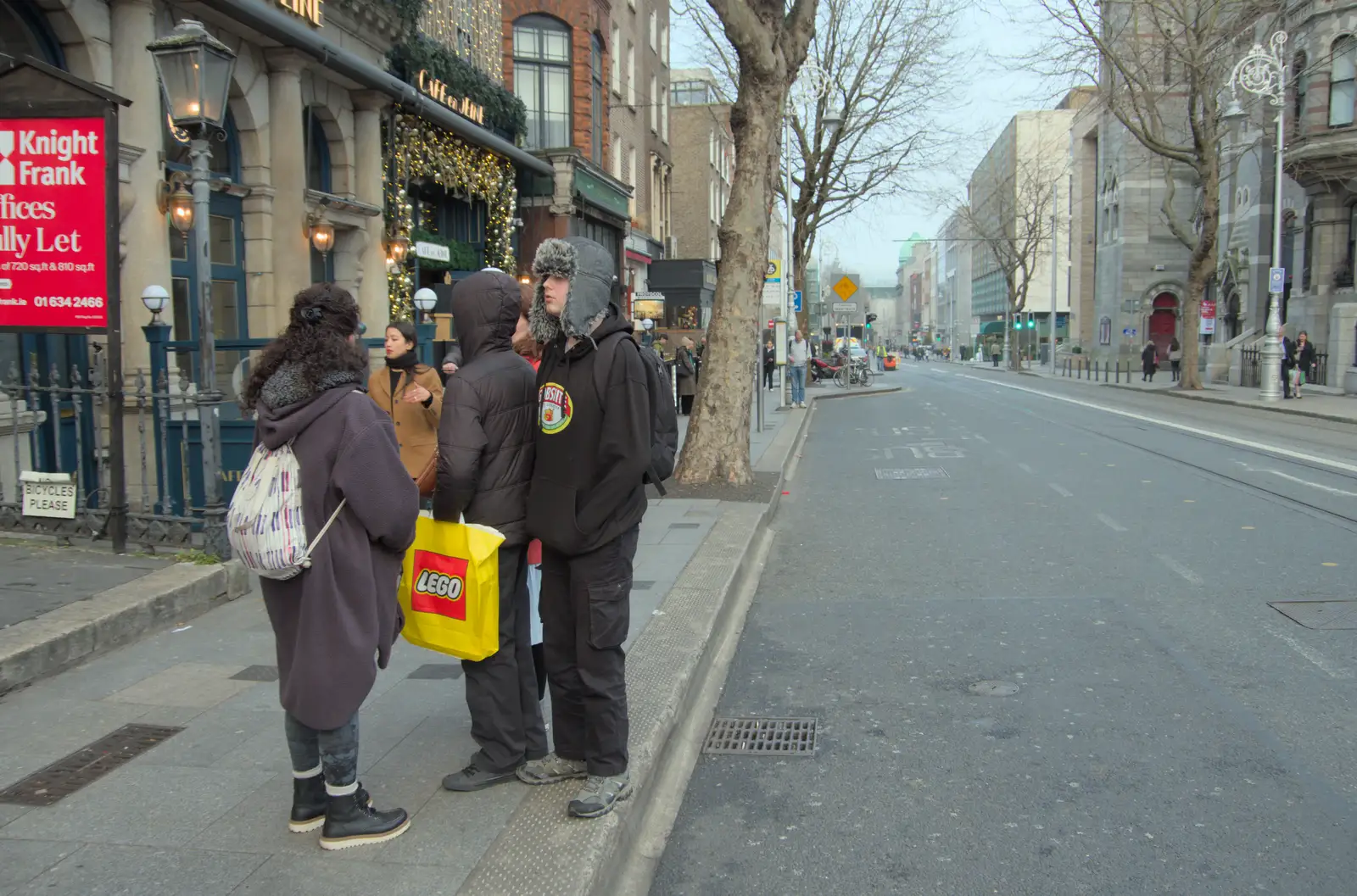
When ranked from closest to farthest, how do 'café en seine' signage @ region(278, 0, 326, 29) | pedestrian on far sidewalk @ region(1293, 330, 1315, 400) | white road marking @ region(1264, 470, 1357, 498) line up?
white road marking @ region(1264, 470, 1357, 498) → 'café en seine' signage @ region(278, 0, 326, 29) → pedestrian on far sidewalk @ region(1293, 330, 1315, 400)

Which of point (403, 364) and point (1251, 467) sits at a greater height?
point (403, 364)

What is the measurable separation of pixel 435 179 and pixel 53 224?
1116 cm

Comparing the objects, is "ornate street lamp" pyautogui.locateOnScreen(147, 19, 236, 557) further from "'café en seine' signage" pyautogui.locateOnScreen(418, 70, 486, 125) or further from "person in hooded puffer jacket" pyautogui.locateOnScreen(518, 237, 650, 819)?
"'café en seine' signage" pyautogui.locateOnScreen(418, 70, 486, 125)

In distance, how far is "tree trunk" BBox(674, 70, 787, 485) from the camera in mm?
11594

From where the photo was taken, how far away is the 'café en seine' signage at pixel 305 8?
40.0 feet

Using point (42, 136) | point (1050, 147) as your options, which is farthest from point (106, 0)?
point (1050, 147)

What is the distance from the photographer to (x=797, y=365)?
1037 inches

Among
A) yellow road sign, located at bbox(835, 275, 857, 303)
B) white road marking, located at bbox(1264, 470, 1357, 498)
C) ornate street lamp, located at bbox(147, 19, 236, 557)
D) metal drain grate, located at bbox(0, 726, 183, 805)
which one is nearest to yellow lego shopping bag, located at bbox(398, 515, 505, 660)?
metal drain grate, located at bbox(0, 726, 183, 805)

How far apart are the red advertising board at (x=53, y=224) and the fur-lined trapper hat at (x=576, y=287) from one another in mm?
4351

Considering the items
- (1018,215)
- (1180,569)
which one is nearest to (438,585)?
(1180,569)

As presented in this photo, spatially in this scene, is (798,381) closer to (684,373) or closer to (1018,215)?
(684,373)

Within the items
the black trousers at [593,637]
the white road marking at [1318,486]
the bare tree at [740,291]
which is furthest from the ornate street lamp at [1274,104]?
the black trousers at [593,637]

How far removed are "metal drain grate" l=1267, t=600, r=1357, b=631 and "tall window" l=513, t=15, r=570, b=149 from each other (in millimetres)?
22401

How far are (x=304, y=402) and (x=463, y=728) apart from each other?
1.89m
